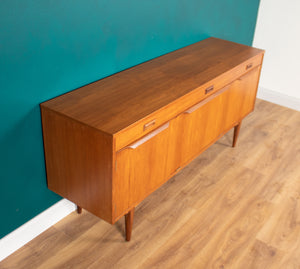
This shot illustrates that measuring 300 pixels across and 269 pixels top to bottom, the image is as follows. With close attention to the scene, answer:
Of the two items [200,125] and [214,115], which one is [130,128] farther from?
[214,115]

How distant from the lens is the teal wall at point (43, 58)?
1886mm

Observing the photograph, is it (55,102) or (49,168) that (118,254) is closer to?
(49,168)

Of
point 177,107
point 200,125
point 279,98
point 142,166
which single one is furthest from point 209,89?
point 279,98

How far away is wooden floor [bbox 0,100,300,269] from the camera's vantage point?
89.6 inches

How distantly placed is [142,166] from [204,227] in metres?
0.64

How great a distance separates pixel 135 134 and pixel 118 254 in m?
0.73

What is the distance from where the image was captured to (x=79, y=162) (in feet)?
6.83

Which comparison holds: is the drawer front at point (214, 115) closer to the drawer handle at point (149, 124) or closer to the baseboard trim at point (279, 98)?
the drawer handle at point (149, 124)

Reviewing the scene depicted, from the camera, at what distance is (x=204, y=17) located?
321 centimetres

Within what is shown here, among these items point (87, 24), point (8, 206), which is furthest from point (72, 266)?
point (87, 24)

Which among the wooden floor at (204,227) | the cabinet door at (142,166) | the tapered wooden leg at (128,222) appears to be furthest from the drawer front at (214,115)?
the tapered wooden leg at (128,222)

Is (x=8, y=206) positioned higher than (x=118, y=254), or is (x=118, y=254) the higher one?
(x=8, y=206)

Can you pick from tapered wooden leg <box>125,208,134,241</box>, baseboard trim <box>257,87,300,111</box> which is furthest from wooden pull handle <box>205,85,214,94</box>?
baseboard trim <box>257,87,300,111</box>

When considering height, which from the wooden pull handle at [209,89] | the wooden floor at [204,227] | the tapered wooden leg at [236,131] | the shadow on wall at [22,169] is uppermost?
the wooden pull handle at [209,89]
